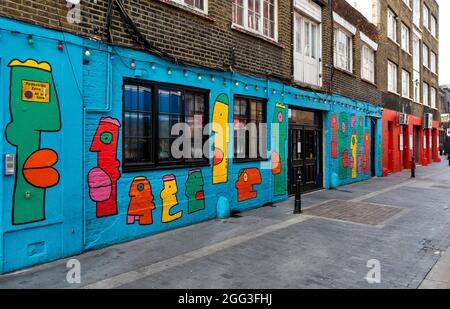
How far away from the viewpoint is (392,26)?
69.4ft

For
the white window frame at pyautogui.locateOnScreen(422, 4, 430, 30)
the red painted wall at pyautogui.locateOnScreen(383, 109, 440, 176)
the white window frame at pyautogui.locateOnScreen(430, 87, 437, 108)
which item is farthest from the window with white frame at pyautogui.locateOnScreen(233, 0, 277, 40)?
the white window frame at pyautogui.locateOnScreen(430, 87, 437, 108)

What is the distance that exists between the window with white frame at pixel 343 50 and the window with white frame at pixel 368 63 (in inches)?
61.2

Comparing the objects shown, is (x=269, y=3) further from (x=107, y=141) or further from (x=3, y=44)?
(x=3, y=44)

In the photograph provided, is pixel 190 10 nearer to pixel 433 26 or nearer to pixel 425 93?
pixel 425 93

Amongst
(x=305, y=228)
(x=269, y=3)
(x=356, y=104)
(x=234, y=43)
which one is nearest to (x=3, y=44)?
(x=234, y=43)

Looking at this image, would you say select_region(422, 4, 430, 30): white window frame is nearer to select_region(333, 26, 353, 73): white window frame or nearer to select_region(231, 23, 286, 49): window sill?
select_region(333, 26, 353, 73): white window frame

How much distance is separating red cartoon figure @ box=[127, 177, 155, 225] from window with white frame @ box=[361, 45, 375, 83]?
1344 cm

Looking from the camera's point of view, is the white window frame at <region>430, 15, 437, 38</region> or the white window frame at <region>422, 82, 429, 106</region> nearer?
the white window frame at <region>422, 82, 429, 106</region>

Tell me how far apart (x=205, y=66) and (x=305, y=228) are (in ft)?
13.3

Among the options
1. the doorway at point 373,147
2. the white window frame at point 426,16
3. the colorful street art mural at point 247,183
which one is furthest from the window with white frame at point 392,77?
the colorful street art mural at point 247,183

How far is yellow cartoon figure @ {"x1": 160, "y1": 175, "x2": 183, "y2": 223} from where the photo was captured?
7086mm

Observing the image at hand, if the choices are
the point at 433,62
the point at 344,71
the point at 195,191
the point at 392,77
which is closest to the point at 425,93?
the point at 433,62

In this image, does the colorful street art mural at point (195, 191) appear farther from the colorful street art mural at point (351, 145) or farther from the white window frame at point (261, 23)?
the colorful street art mural at point (351, 145)

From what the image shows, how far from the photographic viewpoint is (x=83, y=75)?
18.8 ft
